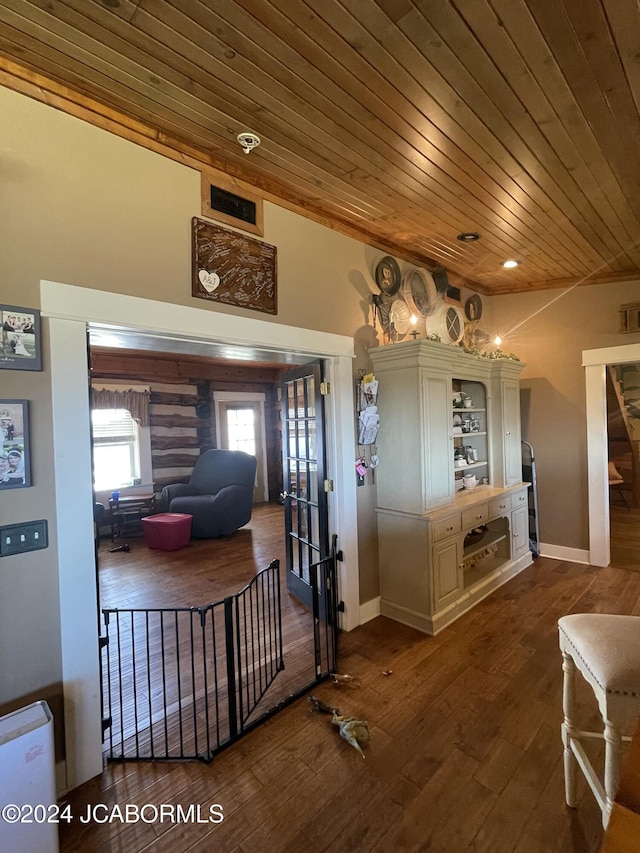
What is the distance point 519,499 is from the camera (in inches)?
157

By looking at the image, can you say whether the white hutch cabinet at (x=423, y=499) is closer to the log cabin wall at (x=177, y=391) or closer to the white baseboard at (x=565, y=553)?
the white baseboard at (x=565, y=553)

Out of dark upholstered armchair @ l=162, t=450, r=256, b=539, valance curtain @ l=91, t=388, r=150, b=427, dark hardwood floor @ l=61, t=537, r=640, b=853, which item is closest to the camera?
dark hardwood floor @ l=61, t=537, r=640, b=853

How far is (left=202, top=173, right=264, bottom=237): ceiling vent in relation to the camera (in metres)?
2.14

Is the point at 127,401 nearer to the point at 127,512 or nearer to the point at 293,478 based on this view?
the point at 127,512

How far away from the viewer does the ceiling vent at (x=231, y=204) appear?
84.4 inches

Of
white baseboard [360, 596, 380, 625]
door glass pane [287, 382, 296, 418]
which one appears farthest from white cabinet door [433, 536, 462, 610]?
door glass pane [287, 382, 296, 418]

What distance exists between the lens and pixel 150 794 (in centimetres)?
167

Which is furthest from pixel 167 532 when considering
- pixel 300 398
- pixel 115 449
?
pixel 300 398

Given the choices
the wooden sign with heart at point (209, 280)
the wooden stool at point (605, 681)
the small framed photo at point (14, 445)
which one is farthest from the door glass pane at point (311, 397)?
the wooden stool at point (605, 681)

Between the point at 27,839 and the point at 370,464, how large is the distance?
2449mm

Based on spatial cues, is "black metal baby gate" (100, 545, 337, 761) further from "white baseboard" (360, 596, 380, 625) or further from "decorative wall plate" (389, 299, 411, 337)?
"decorative wall plate" (389, 299, 411, 337)

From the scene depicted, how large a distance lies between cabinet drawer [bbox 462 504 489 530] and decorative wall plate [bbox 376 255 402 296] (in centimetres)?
185

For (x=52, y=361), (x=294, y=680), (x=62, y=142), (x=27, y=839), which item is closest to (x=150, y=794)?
(x=27, y=839)

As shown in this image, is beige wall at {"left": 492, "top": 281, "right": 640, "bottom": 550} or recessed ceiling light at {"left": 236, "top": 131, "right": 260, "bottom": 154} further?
beige wall at {"left": 492, "top": 281, "right": 640, "bottom": 550}
